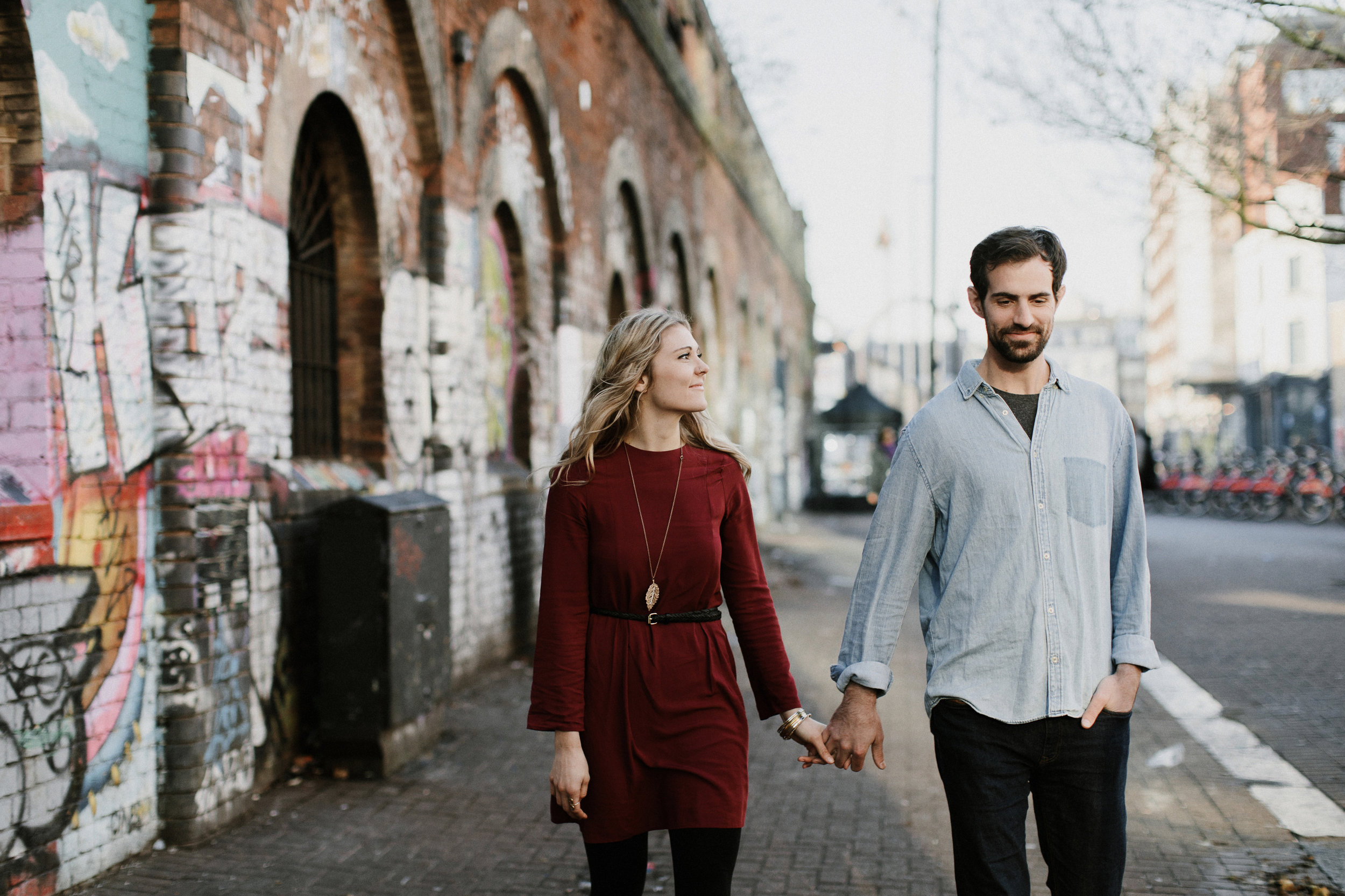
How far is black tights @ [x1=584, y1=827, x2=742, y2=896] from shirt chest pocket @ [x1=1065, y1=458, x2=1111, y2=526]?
3.65 feet

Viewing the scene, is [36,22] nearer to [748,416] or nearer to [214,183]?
[214,183]

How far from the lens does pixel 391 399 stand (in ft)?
22.4

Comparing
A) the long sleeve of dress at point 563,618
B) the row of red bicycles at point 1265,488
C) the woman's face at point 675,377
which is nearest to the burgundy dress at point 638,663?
the long sleeve of dress at point 563,618

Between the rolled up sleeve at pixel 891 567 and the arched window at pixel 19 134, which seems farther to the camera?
the arched window at pixel 19 134

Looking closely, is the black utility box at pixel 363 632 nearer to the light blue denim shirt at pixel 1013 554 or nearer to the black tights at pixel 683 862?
the black tights at pixel 683 862

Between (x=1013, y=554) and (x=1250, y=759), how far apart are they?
3942 millimetres

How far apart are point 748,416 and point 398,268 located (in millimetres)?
15830

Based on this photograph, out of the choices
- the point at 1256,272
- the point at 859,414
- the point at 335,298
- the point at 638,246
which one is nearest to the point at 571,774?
the point at 335,298

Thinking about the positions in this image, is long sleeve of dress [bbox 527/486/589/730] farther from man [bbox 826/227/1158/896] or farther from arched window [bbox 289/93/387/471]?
arched window [bbox 289/93/387/471]

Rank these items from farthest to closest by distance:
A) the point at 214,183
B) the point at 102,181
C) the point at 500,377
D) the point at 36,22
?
the point at 500,377, the point at 214,183, the point at 102,181, the point at 36,22

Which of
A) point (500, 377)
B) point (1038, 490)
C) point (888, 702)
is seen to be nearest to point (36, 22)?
point (1038, 490)

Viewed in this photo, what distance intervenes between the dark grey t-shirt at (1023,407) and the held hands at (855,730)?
0.75 m

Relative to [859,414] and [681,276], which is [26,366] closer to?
[681,276]

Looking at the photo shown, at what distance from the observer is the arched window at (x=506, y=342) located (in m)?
8.70
